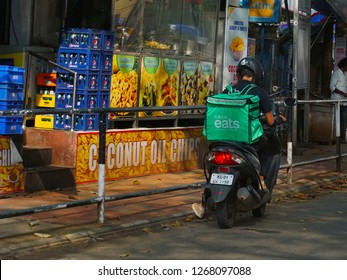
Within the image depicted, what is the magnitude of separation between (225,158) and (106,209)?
72.2 inches

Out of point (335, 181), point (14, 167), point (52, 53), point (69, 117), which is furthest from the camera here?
point (335, 181)

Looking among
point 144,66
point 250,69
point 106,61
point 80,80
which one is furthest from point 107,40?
point 250,69

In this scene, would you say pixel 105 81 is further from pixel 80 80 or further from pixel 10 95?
pixel 10 95

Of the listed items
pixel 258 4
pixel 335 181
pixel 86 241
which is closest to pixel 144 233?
pixel 86 241

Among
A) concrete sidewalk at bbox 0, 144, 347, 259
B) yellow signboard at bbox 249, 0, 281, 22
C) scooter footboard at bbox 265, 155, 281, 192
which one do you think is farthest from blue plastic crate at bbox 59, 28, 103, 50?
yellow signboard at bbox 249, 0, 281, 22

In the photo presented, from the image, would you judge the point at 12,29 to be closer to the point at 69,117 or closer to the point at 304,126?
the point at 69,117

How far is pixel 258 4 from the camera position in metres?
14.3

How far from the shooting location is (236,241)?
7398 mm

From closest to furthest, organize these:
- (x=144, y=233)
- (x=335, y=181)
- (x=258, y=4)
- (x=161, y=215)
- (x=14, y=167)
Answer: (x=144, y=233) < (x=161, y=215) < (x=14, y=167) < (x=335, y=181) < (x=258, y=4)

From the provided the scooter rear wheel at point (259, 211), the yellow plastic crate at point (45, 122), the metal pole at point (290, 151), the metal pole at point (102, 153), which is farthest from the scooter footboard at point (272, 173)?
the yellow plastic crate at point (45, 122)

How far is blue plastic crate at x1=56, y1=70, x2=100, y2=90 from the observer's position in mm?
10602

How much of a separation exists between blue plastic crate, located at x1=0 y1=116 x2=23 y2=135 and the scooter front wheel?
2.98 m

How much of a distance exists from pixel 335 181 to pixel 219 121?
470 centimetres

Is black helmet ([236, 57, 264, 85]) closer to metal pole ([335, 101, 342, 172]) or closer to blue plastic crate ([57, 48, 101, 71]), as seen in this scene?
blue plastic crate ([57, 48, 101, 71])
